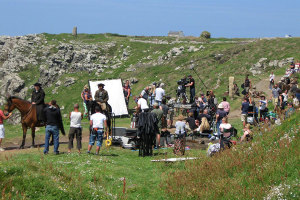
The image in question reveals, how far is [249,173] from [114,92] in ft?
59.9

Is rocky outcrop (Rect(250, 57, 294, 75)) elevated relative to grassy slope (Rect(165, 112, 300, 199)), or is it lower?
elevated

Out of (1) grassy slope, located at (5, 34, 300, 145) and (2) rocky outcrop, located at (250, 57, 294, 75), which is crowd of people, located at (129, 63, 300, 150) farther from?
(2) rocky outcrop, located at (250, 57, 294, 75)

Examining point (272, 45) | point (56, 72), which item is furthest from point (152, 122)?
point (56, 72)

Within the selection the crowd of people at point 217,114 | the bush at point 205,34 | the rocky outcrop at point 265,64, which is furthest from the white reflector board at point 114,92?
the bush at point 205,34

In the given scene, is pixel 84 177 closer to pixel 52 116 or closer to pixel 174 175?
pixel 174 175

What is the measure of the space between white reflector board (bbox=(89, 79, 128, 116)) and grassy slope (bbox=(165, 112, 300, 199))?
15.7m

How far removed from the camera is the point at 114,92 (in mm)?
29297

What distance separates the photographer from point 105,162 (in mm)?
14984

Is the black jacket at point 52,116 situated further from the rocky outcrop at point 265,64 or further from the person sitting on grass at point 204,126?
the rocky outcrop at point 265,64

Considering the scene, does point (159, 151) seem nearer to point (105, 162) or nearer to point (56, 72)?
point (105, 162)

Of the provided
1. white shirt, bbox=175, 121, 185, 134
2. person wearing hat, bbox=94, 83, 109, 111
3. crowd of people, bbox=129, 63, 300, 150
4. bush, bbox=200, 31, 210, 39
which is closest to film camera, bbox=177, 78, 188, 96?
crowd of people, bbox=129, 63, 300, 150

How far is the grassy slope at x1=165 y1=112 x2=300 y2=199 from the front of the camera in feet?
35.0

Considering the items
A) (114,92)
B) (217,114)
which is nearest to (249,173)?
(217,114)

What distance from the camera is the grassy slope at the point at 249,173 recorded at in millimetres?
10664
